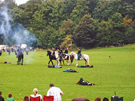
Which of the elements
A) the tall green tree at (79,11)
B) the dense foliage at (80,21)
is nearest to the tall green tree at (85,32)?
the dense foliage at (80,21)

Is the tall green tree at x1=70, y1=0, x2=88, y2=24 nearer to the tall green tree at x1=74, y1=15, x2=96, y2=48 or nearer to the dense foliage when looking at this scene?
the dense foliage

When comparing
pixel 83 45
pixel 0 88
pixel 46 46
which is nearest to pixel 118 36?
pixel 83 45

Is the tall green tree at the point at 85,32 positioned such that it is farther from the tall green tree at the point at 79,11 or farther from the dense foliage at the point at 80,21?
the tall green tree at the point at 79,11

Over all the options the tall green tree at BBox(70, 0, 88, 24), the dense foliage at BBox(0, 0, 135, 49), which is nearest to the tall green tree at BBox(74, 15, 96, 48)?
the dense foliage at BBox(0, 0, 135, 49)

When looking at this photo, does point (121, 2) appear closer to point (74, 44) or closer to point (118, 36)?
point (118, 36)

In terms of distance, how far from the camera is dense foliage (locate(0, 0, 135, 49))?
78000mm

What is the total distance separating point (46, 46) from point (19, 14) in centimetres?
1535

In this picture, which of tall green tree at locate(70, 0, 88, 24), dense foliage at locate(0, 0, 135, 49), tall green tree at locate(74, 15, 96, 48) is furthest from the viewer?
tall green tree at locate(70, 0, 88, 24)

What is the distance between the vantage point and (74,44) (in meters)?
79.6

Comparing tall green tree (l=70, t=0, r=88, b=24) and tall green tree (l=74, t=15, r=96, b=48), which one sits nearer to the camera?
tall green tree (l=74, t=15, r=96, b=48)

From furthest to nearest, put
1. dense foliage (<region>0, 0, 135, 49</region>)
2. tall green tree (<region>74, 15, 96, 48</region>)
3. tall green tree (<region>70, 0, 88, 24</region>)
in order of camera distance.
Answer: tall green tree (<region>70, 0, 88, 24</region>), tall green tree (<region>74, 15, 96, 48</region>), dense foliage (<region>0, 0, 135, 49</region>)

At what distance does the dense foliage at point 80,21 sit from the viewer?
78.0 metres

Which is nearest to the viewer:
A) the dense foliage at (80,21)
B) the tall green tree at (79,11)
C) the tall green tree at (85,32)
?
the dense foliage at (80,21)

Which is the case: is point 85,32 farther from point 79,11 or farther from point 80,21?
point 79,11
